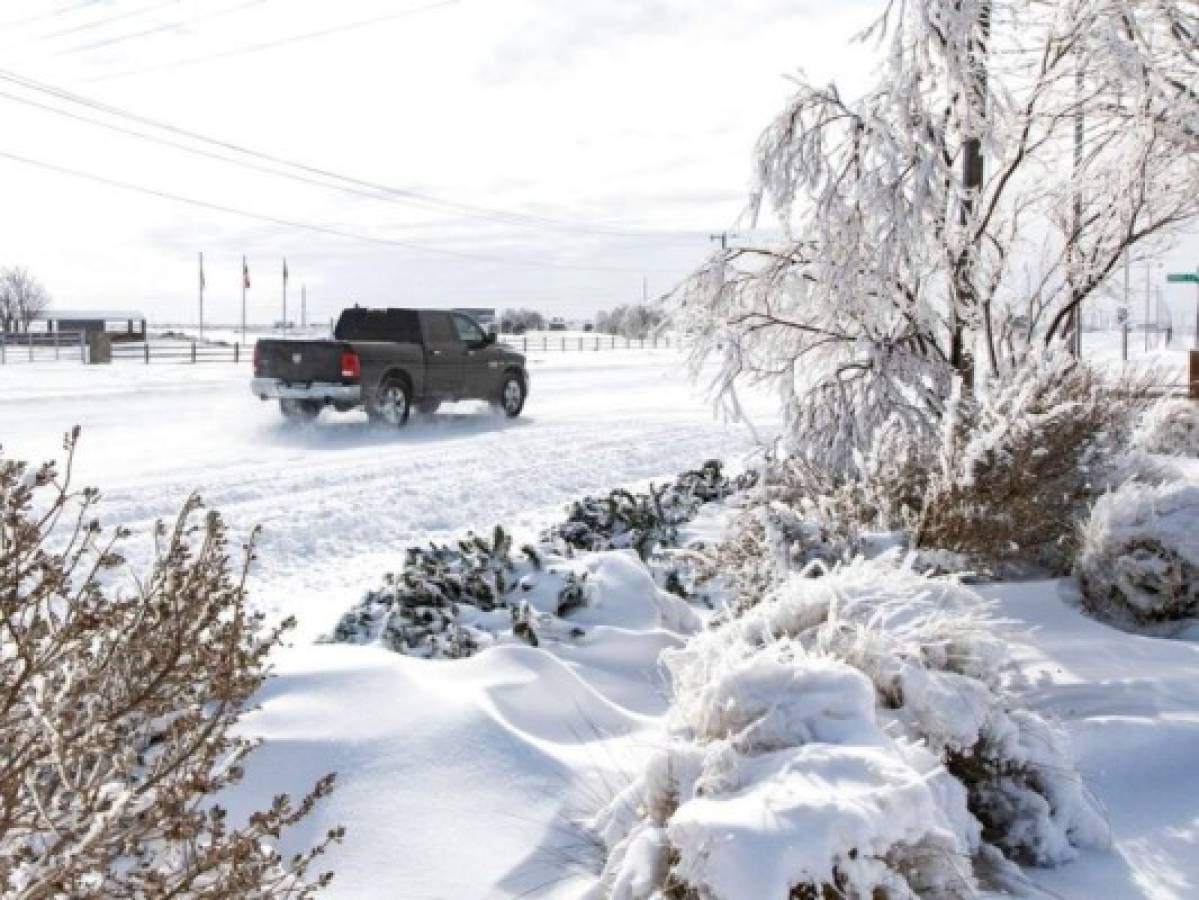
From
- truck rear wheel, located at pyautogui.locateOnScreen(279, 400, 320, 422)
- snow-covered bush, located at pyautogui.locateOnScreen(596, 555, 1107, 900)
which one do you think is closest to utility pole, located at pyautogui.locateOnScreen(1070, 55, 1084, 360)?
snow-covered bush, located at pyautogui.locateOnScreen(596, 555, 1107, 900)

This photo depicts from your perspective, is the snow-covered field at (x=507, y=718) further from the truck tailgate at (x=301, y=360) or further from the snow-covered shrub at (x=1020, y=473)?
the truck tailgate at (x=301, y=360)

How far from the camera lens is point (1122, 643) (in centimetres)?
538

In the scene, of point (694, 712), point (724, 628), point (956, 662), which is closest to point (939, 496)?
point (956, 662)

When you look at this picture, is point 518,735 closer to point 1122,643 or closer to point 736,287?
point 1122,643

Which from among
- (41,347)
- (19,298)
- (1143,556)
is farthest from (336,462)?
(19,298)

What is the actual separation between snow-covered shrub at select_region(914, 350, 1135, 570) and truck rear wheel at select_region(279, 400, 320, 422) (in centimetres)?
1121

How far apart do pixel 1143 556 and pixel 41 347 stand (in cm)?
4316

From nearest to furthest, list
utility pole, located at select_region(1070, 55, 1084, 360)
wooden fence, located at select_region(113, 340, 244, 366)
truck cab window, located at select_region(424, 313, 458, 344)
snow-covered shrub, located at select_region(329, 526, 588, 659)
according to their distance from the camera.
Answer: snow-covered shrub, located at select_region(329, 526, 588, 659)
utility pole, located at select_region(1070, 55, 1084, 360)
truck cab window, located at select_region(424, 313, 458, 344)
wooden fence, located at select_region(113, 340, 244, 366)

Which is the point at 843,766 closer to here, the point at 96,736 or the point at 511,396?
the point at 96,736


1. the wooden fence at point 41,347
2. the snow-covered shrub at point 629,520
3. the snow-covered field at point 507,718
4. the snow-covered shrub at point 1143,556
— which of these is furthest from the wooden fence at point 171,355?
the snow-covered shrub at point 1143,556

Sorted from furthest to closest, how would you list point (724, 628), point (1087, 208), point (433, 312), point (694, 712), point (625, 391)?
point (625, 391) → point (433, 312) → point (1087, 208) → point (724, 628) → point (694, 712)

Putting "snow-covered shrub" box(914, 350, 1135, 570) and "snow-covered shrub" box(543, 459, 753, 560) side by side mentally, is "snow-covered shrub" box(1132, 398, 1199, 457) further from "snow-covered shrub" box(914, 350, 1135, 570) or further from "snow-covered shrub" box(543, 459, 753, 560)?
"snow-covered shrub" box(543, 459, 753, 560)

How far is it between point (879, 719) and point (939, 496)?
2967 mm

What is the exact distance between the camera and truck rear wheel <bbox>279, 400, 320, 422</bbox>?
16.4m
